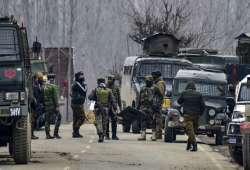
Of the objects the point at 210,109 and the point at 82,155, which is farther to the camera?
the point at 210,109

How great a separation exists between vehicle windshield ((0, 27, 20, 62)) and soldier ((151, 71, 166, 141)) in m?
8.81

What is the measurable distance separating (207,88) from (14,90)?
38.7ft

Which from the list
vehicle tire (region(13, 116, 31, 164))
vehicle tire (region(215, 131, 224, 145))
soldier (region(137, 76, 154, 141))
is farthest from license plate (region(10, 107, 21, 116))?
vehicle tire (region(215, 131, 224, 145))

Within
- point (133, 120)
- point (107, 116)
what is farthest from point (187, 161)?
point (133, 120)

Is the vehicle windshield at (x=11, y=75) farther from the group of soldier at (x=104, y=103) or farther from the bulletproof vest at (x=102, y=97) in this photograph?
the bulletproof vest at (x=102, y=97)

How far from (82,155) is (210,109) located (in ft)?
24.4

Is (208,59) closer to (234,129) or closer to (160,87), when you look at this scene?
(160,87)

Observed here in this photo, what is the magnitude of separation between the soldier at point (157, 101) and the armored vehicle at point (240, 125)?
621cm

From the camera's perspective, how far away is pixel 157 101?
29625 mm

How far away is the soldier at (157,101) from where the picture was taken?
2938 centimetres

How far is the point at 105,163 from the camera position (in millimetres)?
21078

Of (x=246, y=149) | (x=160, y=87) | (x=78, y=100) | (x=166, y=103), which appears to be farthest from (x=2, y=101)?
(x=166, y=103)

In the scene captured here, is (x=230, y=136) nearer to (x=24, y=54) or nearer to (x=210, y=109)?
(x=24, y=54)

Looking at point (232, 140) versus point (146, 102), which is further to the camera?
point (146, 102)
